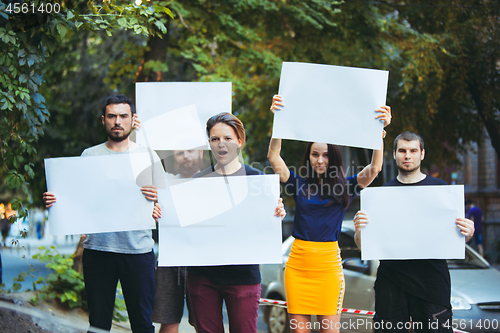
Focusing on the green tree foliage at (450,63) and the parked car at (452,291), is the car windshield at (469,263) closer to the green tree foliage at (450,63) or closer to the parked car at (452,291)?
the parked car at (452,291)

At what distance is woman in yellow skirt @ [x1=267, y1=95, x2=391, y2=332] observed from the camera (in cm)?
326

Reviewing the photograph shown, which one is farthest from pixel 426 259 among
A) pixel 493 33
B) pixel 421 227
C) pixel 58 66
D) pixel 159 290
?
pixel 58 66

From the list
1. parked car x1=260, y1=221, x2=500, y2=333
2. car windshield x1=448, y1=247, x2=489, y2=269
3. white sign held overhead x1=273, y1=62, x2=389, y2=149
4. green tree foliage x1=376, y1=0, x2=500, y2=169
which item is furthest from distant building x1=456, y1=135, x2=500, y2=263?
white sign held overhead x1=273, y1=62, x2=389, y2=149

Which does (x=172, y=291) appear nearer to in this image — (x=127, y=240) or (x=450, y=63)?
(x=127, y=240)

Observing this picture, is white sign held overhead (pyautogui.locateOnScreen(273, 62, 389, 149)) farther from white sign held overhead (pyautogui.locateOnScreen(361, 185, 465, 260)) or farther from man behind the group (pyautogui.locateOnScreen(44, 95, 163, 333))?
man behind the group (pyautogui.locateOnScreen(44, 95, 163, 333))

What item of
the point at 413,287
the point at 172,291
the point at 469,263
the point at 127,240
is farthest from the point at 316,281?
the point at 469,263

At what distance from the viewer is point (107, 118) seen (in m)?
3.45

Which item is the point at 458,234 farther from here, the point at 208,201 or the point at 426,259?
the point at 208,201

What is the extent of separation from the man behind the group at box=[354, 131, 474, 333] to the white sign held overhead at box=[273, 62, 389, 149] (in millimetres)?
277

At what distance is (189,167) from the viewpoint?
12.8 feet

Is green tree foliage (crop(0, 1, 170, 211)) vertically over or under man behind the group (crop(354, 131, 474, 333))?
over

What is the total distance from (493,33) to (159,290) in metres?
8.80

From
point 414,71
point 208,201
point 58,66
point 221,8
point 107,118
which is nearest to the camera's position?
point 208,201

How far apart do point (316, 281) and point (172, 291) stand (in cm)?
123
